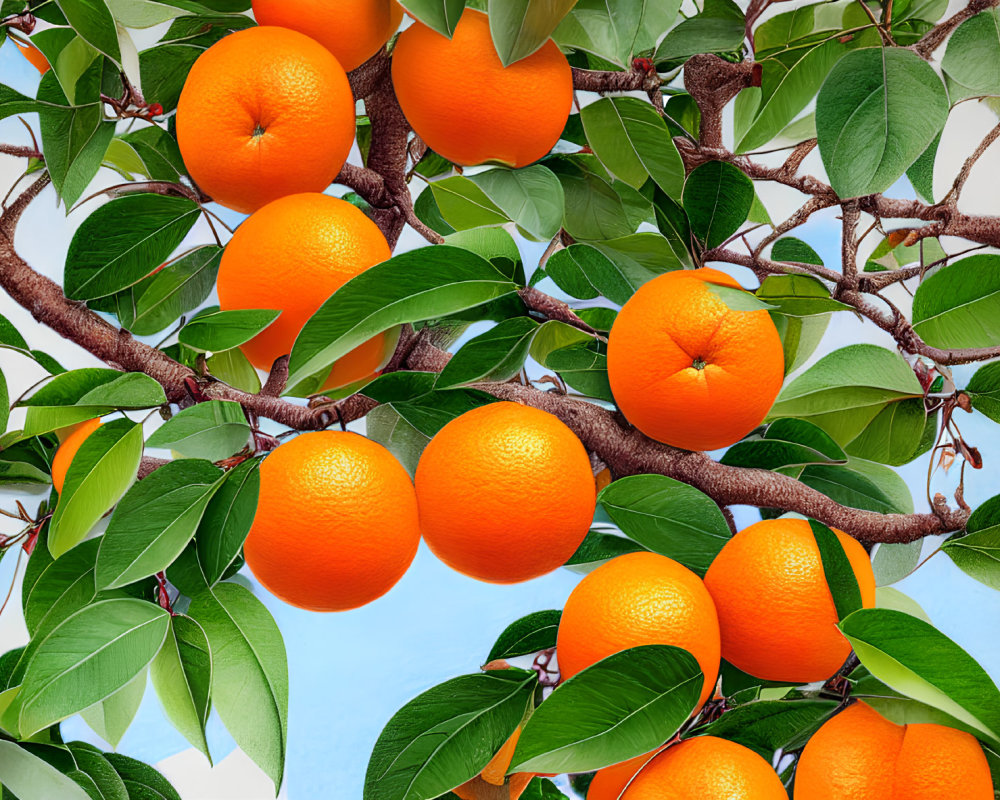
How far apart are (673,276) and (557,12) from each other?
13 centimetres

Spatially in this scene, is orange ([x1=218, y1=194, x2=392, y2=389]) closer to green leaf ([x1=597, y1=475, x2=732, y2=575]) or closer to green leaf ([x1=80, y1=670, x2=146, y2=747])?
green leaf ([x1=597, y1=475, x2=732, y2=575])

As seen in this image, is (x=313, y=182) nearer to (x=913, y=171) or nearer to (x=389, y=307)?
(x=389, y=307)

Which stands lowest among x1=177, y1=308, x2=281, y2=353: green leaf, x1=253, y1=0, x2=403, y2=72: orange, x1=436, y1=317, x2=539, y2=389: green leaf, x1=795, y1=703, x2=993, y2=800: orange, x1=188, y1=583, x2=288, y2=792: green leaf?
x1=795, y1=703, x2=993, y2=800: orange

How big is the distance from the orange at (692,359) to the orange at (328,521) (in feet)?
0.40

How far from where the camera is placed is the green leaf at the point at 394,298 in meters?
0.32

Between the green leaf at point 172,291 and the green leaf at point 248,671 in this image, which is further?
the green leaf at point 172,291

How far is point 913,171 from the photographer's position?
2.21 feet

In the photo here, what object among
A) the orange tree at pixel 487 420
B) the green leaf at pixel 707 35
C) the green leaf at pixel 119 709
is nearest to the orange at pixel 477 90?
the orange tree at pixel 487 420

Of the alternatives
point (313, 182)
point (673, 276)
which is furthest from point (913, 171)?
point (313, 182)

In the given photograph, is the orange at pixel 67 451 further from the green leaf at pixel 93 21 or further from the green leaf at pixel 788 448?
the green leaf at pixel 788 448

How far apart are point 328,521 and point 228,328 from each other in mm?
94

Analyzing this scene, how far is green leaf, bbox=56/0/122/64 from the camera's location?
39 cm

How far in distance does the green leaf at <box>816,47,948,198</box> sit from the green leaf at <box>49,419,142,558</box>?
353 millimetres

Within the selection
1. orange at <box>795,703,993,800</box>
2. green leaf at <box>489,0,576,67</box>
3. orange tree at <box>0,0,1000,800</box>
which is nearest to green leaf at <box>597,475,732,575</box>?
orange tree at <box>0,0,1000,800</box>
